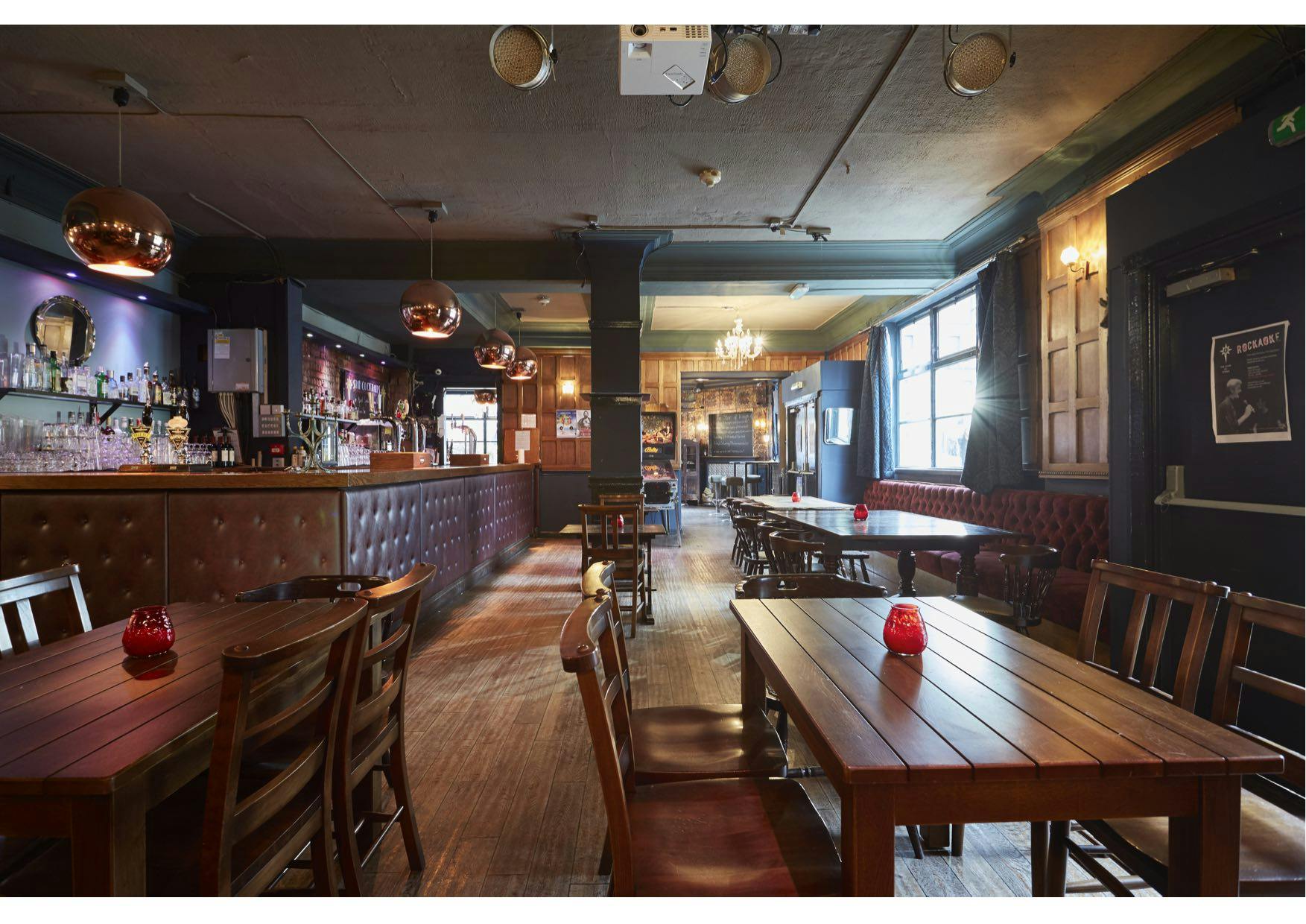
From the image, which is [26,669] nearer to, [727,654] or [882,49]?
[727,654]

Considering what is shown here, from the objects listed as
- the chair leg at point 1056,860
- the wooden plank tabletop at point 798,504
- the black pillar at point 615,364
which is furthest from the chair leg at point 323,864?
the wooden plank tabletop at point 798,504

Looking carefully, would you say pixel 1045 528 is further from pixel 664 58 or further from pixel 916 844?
Result: pixel 664 58

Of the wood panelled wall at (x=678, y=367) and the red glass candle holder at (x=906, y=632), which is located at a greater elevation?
the wood panelled wall at (x=678, y=367)

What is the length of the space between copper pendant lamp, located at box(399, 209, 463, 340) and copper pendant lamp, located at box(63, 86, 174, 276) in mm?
1778

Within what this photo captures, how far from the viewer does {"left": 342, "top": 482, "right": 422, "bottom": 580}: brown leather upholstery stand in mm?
3791

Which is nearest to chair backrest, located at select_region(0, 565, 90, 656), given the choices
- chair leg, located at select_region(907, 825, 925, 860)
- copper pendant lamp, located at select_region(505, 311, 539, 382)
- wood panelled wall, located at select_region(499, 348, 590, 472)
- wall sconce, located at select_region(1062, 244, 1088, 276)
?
chair leg, located at select_region(907, 825, 925, 860)

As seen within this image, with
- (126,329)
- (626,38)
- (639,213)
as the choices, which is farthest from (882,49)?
(126,329)

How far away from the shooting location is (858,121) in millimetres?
4348

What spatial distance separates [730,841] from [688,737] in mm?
545

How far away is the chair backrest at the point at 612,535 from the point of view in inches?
189

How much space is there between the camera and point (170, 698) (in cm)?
135

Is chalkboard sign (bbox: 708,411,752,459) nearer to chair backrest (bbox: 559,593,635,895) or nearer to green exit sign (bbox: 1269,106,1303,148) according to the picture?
green exit sign (bbox: 1269,106,1303,148)

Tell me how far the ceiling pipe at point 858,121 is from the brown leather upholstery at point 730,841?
3.72 metres

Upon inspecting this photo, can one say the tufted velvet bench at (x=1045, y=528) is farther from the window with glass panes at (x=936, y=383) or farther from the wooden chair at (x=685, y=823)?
the wooden chair at (x=685, y=823)
